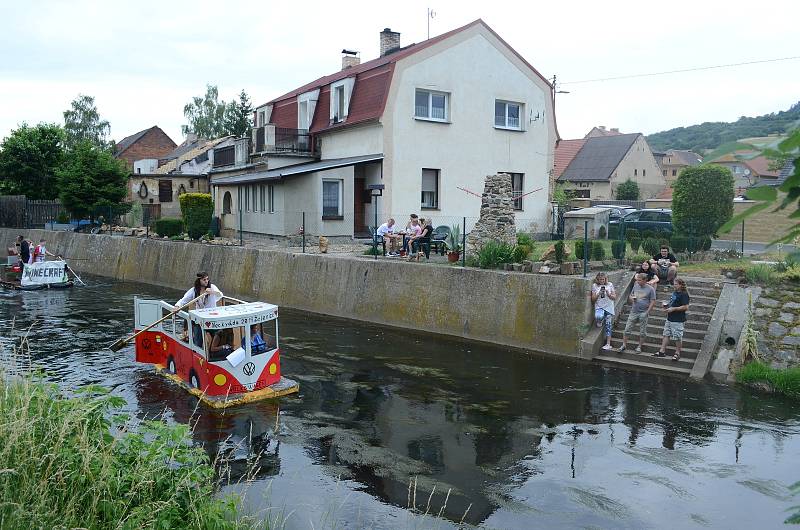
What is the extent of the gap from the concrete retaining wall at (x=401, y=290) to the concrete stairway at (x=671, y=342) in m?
1.12

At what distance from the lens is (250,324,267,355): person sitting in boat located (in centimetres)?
1456

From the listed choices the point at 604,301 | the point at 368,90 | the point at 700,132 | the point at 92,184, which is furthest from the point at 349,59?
the point at 700,132

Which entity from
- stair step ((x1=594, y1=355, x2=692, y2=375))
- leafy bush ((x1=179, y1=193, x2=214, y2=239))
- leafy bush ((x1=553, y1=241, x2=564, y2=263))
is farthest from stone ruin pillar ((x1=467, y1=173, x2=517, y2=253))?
leafy bush ((x1=179, y1=193, x2=214, y2=239))

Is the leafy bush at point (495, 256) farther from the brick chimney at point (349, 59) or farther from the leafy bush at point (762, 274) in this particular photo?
the brick chimney at point (349, 59)

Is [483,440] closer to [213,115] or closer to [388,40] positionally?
[388,40]

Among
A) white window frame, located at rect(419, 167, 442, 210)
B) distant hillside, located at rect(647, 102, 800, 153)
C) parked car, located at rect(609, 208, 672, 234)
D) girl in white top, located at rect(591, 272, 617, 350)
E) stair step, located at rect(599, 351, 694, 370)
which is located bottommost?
stair step, located at rect(599, 351, 694, 370)

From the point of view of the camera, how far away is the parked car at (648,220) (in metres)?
32.6

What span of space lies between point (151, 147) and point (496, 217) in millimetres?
64176

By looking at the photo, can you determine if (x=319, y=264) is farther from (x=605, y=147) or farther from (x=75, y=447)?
(x=605, y=147)

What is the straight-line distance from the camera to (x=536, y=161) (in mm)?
36562

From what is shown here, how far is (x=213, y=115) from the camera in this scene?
78.1 m

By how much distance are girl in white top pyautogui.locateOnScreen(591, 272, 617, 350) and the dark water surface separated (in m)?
1.22

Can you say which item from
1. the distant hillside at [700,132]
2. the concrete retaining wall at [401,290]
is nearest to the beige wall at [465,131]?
the concrete retaining wall at [401,290]

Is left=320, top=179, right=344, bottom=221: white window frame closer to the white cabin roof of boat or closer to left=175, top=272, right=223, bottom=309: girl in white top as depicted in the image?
left=175, top=272, right=223, bottom=309: girl in white top
